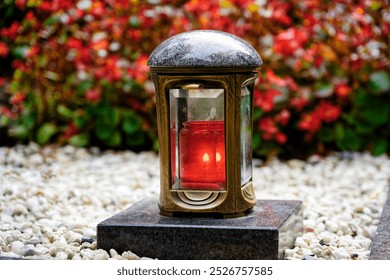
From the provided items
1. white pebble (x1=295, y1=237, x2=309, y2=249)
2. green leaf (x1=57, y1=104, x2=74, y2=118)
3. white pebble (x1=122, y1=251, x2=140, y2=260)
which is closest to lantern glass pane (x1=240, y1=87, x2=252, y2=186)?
white pebble (x1=295, y1=237, x2=309, y2=249)

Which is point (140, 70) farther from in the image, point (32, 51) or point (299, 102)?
point (299, 102)

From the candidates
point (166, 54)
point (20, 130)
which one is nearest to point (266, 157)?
point (20, 130)

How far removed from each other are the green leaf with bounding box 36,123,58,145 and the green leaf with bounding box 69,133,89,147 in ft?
0.53

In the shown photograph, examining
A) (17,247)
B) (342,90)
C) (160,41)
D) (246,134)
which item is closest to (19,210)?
(17,247)

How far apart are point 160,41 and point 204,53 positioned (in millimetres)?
2704

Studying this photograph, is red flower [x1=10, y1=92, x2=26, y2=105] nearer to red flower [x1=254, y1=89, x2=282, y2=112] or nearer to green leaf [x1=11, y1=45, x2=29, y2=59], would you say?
green leaf [x1=11, y1=45, x2=29, y2=59]

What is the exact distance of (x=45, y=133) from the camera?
556cm

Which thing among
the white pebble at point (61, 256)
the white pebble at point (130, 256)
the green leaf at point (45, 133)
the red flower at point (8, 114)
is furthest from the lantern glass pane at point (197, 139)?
the red flower at point (8, 114)

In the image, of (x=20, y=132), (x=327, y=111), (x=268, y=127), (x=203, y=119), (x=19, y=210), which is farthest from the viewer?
(x=20, y=132)

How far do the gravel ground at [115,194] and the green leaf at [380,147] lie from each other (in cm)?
5

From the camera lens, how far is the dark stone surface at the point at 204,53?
2.79 metres

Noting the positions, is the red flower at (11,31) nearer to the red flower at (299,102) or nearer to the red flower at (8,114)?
the red flower at (8,114)
